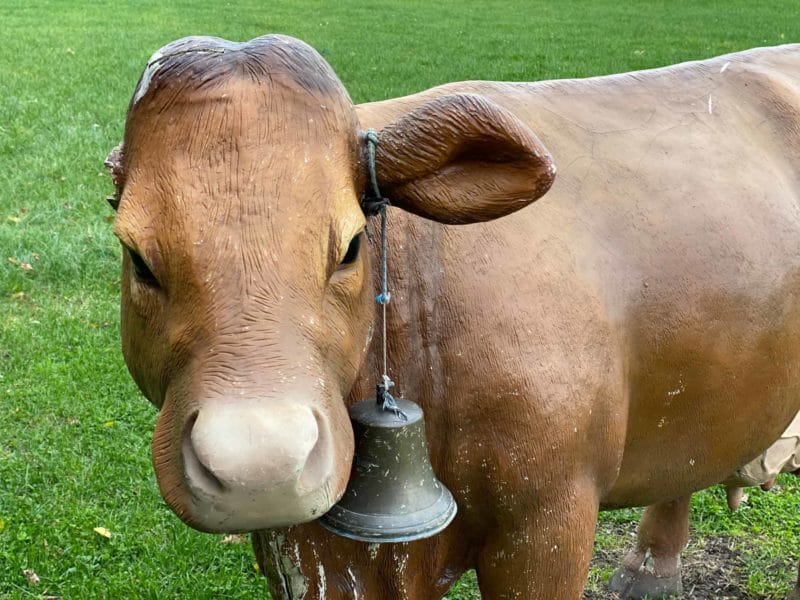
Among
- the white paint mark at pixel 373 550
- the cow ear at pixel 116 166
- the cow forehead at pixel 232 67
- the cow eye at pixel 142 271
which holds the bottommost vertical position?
the white paint mark at pixel 373 550

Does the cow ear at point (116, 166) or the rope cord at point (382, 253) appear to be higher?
the cow ear at point (116, 166)

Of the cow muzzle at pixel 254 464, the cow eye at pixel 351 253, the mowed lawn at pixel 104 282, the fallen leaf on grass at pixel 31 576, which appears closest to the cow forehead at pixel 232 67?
the cow eye at pixel 351 253

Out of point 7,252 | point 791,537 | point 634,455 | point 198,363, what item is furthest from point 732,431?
point 7,252

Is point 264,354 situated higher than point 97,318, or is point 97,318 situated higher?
point 264,354

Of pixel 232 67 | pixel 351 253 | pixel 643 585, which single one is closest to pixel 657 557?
pixel 643 585

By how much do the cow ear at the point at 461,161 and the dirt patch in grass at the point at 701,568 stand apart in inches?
96.0

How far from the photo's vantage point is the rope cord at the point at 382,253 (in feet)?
5.73

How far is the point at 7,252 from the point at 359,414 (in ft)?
18.8

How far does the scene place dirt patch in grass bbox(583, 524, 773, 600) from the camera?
12.3 feet

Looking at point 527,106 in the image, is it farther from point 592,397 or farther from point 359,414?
point 359,414

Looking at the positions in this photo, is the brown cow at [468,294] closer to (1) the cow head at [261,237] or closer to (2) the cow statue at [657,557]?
(1) the cow head at [261,237]

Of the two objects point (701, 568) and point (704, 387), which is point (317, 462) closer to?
point (704, 387)

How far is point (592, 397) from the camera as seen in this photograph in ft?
6.82

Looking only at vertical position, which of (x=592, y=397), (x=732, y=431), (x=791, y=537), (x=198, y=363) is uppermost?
(x=198, y=363)
